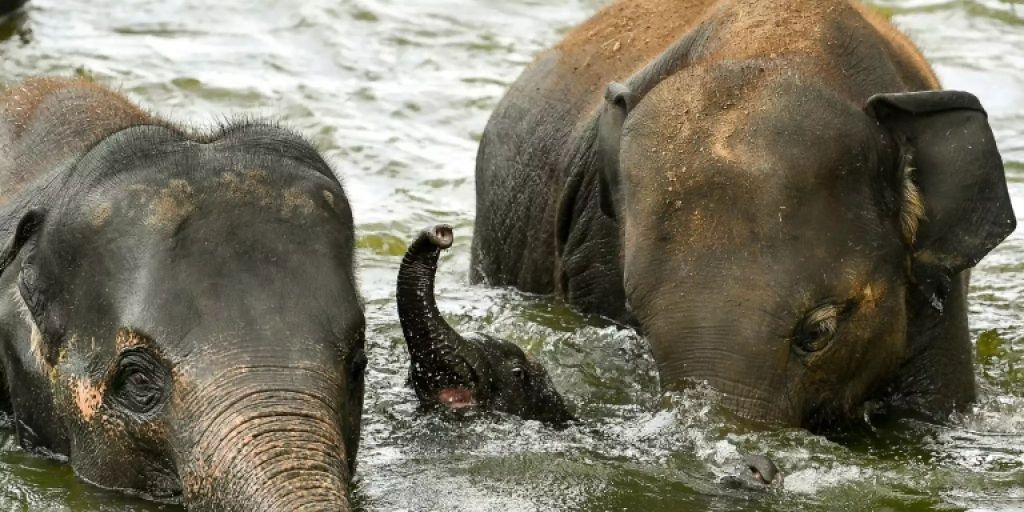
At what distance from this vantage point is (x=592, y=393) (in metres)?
6.37

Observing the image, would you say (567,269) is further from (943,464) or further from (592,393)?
(943,464)

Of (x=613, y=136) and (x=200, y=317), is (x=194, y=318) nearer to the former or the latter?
(x=200, y=317)

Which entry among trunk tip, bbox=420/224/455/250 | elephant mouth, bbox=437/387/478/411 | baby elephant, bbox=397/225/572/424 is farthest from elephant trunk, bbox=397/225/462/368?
trunk tip, bbox=420/224/455/250

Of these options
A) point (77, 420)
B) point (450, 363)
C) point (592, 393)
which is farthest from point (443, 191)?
point (77, 420)

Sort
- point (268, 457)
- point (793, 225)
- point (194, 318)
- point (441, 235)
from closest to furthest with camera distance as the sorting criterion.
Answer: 1. point (268, 457)
2. point (194, 318)
3. point (441, 235)
4. point (793, 225)

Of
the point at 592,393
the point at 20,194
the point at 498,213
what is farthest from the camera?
the point at 498,213

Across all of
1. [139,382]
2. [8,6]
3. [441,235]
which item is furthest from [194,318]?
[8,6]

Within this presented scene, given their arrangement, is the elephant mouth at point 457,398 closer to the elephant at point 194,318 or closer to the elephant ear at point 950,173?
the elephant at point 194,318

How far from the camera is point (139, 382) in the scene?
15.2 ft

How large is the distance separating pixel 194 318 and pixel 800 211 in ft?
5.72

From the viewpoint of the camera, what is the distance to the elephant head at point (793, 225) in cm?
535

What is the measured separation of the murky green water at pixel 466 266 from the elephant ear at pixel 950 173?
0.60 metres

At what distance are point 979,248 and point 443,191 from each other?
4261 millimetres

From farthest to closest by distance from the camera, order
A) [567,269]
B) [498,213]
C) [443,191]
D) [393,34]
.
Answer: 1. [393,34]
2. [443,191]
3. [498,213]
4. [567,269]
